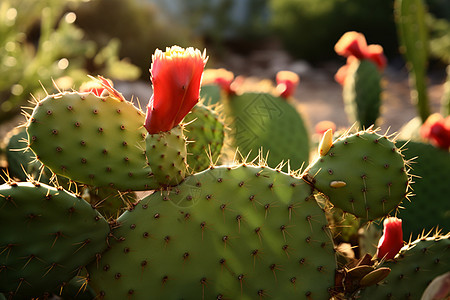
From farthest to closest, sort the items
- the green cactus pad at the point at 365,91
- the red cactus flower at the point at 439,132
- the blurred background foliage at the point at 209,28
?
1. the blurred background foliage at the point at 209,28
2. the green cactus pad at the point at 365,91
3. the red cactus flower at the point at 439,132

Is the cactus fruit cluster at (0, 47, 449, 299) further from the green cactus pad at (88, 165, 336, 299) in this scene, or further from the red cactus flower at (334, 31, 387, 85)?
the red cactus flower at (334, 31, 387, 85)

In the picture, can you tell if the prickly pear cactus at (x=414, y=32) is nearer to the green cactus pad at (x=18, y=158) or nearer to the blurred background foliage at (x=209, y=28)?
the green cactus pad at (x=18, y=158)

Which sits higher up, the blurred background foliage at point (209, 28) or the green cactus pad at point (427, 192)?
the green cactus pad at point (427, 192)

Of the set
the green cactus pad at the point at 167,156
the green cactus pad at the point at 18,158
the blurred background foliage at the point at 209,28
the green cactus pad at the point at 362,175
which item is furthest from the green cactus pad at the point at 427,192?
the blurred background foliage at the point at 209,28

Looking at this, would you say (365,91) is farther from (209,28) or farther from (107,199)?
(209,28)

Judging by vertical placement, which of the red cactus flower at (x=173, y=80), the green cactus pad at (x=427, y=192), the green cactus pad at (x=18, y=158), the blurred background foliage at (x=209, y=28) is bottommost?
the blurred background foliage at (x=209, y=28)

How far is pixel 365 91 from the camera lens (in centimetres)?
191

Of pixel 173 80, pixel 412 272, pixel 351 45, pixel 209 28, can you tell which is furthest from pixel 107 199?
pixel 209 28

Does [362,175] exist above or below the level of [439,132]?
above

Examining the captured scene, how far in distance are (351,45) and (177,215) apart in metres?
1.29

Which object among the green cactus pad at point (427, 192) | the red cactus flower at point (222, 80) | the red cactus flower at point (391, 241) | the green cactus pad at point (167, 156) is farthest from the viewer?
the red cactus flower at point (222, 80)

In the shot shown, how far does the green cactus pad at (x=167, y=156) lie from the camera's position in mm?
811

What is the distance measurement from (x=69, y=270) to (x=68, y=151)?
0.21 meters

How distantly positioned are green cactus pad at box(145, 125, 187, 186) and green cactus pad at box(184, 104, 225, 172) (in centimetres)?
25
